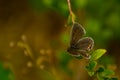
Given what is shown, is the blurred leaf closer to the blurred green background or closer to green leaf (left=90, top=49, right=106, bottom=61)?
the blurred green background

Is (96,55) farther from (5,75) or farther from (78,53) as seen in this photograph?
(5,75)

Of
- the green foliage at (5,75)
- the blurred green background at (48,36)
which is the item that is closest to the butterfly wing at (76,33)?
the blurred green background at (48,36)

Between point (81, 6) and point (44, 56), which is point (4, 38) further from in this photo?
point (81, 6)

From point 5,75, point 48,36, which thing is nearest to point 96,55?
point 5,75

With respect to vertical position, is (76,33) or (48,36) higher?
(48,36)

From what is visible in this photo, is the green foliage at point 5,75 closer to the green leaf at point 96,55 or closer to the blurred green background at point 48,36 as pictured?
the blurred green background at point 48,36

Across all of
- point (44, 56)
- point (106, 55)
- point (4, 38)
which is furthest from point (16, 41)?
point (106, 55)
